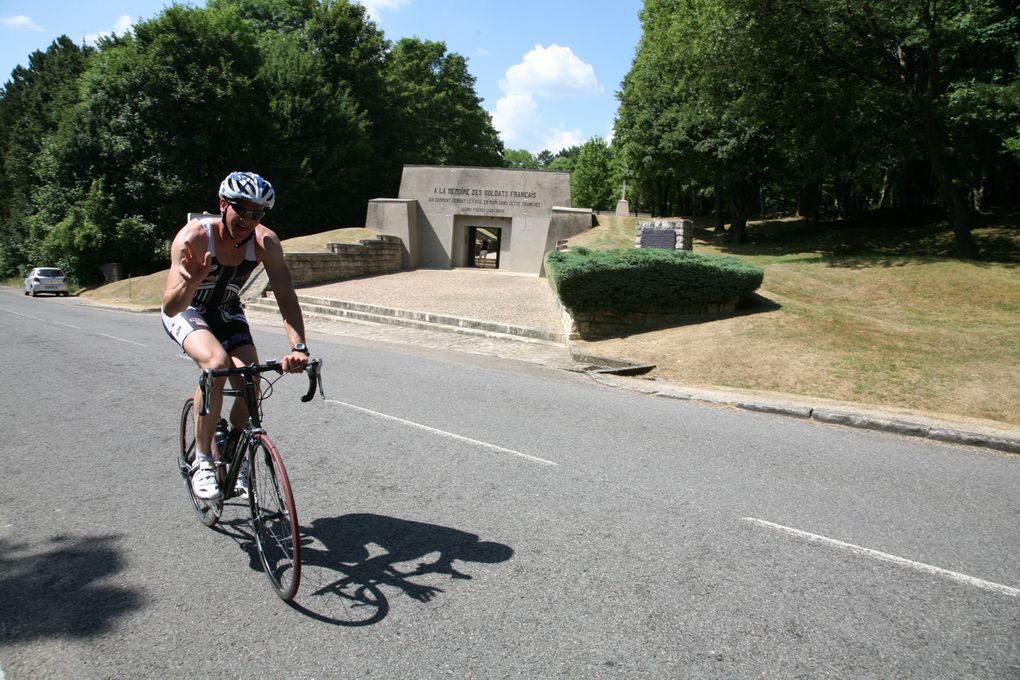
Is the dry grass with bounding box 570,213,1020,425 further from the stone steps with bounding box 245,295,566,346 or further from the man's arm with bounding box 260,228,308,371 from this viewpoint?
the man's arm with bounding box 260,228,308,371

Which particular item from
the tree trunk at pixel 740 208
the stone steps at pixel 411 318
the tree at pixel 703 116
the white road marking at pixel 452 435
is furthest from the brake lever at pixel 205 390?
the tree trunk at pixel 740 208

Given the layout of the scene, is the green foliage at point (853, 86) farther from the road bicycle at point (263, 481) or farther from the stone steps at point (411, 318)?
the road bicycle at point (263, 481)

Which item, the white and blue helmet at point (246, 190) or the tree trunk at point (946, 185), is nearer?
the white and blue helmet at point (246, 190)

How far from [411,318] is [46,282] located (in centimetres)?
2626

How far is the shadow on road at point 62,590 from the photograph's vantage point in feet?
10.4

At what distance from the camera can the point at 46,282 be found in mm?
33906

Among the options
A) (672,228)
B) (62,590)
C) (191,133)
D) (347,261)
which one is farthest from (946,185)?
(191,133)

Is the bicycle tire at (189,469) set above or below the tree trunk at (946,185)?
below

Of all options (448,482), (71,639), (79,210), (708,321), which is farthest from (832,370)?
(79,210)

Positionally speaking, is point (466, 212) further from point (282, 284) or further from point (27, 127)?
point (27, 127)

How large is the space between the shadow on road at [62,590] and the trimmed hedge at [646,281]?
390 inches

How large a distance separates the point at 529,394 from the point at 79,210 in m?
33.9

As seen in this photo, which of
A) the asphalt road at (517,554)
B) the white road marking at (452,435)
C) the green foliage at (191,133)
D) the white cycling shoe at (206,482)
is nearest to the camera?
the asphalt road at (517,554)

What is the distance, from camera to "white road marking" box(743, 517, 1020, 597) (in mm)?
3900
